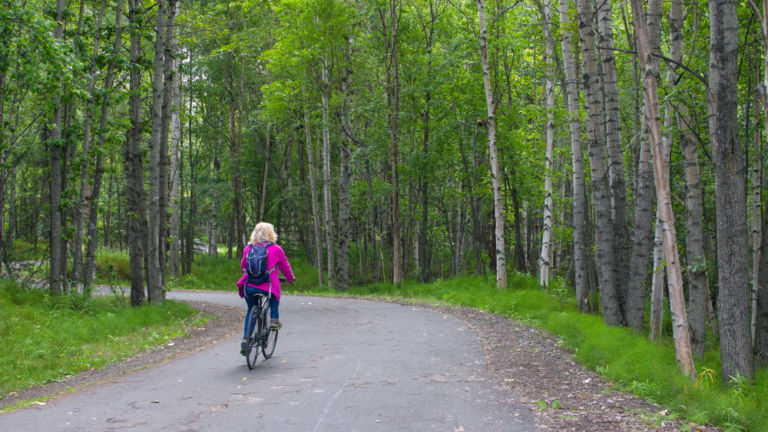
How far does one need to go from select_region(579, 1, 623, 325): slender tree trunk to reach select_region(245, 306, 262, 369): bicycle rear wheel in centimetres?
652

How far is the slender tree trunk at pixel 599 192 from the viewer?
1085 cm

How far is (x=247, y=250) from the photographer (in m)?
8.33

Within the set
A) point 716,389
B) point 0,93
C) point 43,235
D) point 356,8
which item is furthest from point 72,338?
point 43,235

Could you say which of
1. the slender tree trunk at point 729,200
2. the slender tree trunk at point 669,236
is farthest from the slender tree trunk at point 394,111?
the slender tree trunk at point 729,200

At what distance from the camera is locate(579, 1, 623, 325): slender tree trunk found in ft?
35.6

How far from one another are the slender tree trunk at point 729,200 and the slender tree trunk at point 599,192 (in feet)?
12.1

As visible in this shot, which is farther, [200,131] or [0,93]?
[200,131]

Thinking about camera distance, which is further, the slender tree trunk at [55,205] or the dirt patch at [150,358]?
the slender tree trunk at [55,205]

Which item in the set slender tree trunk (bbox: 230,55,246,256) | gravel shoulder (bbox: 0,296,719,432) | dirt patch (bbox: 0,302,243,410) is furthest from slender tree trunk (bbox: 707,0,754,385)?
slender tree trunk (bbox: 230,55,246,256)

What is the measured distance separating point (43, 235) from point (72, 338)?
28543 millimetres

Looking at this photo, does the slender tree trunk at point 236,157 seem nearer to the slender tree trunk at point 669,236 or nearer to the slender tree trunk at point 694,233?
the slender tree trunk at point 694,233

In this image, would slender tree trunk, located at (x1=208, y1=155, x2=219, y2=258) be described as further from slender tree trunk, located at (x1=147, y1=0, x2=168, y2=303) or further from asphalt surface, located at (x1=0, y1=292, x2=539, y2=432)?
asphalt surface, located at (x1=0, y1=292, x2=539, y2=432)

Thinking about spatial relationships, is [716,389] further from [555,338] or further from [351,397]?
[351,397]

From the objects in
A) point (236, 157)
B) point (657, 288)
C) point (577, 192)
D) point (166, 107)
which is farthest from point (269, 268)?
point (236, 157)
